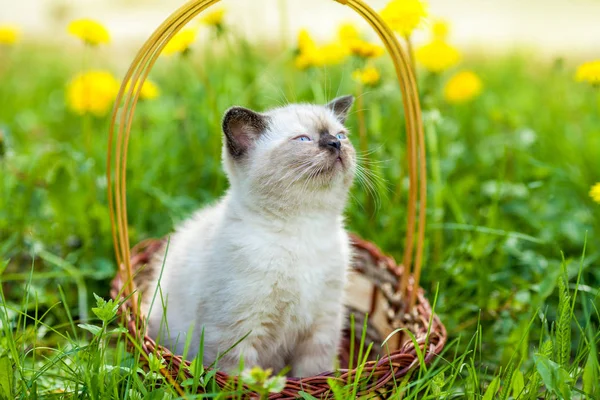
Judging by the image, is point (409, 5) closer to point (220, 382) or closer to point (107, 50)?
point (220, 382)

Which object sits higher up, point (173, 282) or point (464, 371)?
point (173, 282)

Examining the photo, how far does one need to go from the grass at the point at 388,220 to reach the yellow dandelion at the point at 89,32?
0.49 m

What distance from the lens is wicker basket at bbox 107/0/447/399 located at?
1.86 metres

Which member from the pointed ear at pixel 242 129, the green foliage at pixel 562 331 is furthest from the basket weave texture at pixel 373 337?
the pointed ear at pixel 242 129

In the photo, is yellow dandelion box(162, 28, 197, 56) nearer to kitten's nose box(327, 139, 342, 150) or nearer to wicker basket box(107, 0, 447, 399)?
wicker basket box(107, 0, 447, 399)

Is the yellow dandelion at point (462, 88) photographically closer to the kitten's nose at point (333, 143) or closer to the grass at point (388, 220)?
the grass at point (388, 220)

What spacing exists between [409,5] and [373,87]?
57 centimetres

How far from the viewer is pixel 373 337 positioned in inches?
107

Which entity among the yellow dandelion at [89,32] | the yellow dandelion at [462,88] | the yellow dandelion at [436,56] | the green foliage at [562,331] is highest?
the yellow dandelion at [89,32]

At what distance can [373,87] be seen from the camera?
2773mm

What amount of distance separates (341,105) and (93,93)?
141 cm

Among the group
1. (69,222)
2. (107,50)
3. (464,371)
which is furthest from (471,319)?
(107,50)

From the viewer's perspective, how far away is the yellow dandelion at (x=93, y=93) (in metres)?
2.99

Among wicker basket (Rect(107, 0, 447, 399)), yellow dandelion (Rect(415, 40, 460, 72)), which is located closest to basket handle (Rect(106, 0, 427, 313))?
wicker basket (Rect(107, 0, 447, 399))
